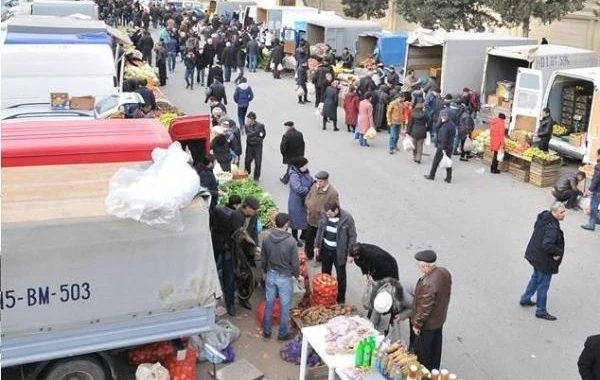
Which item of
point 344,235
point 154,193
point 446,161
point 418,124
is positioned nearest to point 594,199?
point 446,161

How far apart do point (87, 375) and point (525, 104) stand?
1347cm

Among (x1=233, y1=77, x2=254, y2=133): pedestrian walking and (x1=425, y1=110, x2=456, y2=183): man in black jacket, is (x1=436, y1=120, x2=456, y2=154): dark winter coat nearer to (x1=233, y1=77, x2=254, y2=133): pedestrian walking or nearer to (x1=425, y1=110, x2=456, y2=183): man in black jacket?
(x1=425, y1=110, x2=456, y2=183): man in black jacket

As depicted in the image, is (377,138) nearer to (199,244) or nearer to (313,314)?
(313,314)

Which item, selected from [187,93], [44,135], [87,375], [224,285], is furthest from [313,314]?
[187,93]

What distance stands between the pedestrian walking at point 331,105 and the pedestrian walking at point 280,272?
10.5 meters

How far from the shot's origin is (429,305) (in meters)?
7.14

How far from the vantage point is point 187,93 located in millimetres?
24016

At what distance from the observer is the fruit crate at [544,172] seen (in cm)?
1503

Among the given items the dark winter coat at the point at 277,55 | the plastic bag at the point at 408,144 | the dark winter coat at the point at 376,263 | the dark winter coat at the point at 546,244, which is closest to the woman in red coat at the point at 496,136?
the plastic bag at the point at 408,144

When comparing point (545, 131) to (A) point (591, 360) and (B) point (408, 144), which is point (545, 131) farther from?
(A) point (591, 360)

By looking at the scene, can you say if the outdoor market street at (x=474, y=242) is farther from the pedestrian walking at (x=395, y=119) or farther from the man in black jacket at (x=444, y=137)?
the man in black jacket at (x=444, y=137)

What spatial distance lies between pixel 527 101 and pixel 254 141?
7.29 m

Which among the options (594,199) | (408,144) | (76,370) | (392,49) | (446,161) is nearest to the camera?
(76,370)

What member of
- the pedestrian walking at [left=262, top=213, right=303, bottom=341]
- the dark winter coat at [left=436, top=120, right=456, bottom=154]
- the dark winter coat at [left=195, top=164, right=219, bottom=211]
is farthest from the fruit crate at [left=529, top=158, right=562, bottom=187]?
the pedestrian walking at [left=262, top=213, right=303, bottom=341]
